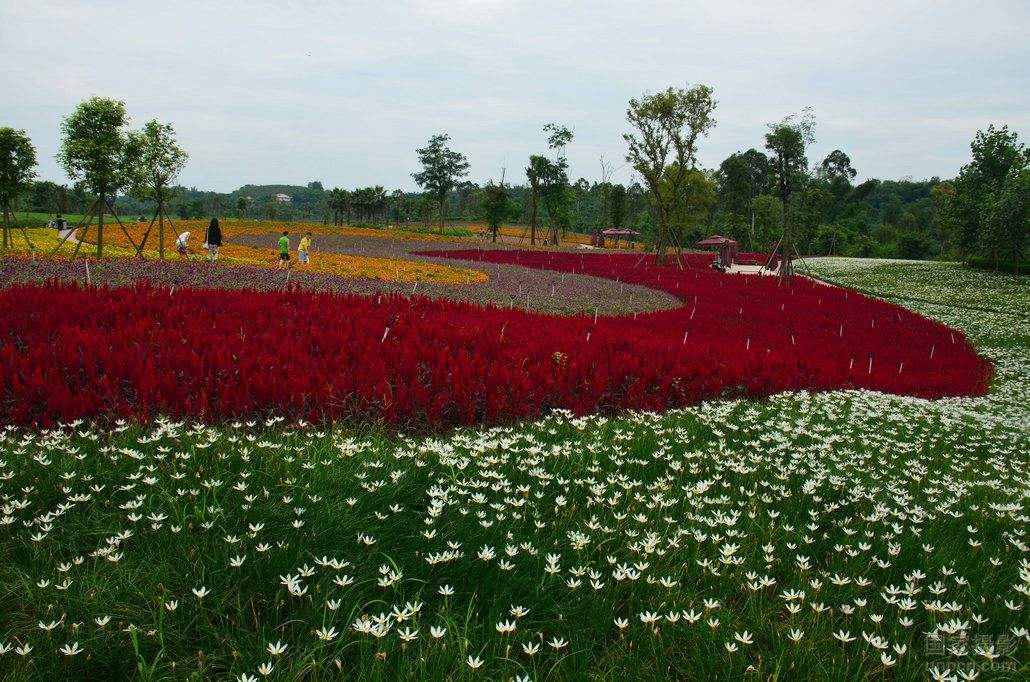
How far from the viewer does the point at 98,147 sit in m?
25.0

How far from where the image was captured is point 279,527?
3283 mm

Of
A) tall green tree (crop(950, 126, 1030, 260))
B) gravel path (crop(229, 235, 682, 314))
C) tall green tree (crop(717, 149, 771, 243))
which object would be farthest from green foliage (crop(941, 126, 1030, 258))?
tall green tree (crop(717, 149, 771, 243))

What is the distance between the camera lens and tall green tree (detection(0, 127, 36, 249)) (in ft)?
95.2

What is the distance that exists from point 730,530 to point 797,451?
8.22 feet

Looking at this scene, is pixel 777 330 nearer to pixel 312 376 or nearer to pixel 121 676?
pixel 312 376

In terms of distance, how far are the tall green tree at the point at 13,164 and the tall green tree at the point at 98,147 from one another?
5.98 meters

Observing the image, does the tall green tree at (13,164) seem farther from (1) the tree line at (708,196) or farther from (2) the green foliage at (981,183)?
(2) the green foliage at (981,183)

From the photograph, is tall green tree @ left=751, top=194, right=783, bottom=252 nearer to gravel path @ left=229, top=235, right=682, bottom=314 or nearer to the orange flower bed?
the orange flower bed

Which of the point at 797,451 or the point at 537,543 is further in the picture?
the point at 797,451

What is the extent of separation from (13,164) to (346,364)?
1304 inches

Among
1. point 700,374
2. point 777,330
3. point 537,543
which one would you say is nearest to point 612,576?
point 537,543

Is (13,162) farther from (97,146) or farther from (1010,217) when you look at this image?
(1010,217)

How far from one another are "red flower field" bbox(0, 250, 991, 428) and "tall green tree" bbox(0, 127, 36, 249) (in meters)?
26.9

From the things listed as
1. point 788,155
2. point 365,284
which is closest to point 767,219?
point 788,155
